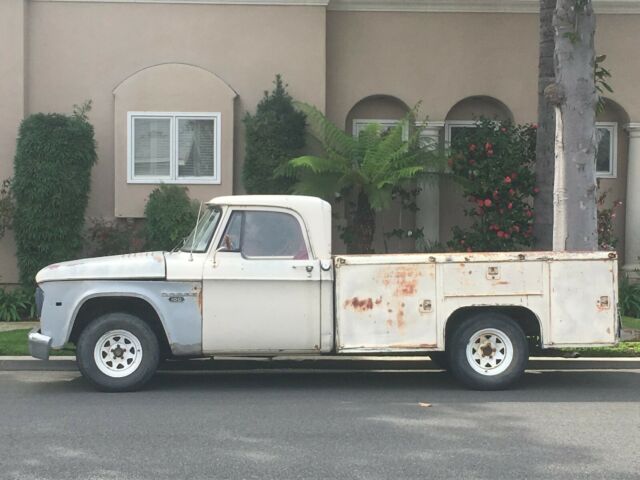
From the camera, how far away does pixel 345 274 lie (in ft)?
27.9

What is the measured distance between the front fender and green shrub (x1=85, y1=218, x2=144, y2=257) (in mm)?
5739

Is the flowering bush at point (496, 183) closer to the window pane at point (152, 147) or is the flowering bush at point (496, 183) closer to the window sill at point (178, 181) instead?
the window sill at point (178, 181)

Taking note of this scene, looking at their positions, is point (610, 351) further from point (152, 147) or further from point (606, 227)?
point (152, 147)

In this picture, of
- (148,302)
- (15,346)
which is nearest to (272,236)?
(148,302)

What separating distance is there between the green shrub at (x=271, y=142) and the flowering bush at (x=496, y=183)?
2632 millimetres

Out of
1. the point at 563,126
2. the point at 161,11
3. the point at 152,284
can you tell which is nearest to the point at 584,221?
the point at 563,126

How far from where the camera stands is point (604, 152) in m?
15.9

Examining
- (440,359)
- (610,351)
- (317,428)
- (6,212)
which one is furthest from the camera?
(6,212)

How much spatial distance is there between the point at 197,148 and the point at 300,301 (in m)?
6.75

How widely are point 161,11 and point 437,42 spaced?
15.8ft

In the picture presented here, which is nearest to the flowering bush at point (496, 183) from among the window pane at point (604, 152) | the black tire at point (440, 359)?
the window pane at point (604, 152)

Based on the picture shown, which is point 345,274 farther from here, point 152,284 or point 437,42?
point 437,42

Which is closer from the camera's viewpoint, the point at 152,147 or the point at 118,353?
the point at 118,353

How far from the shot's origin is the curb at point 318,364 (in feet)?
32.7
